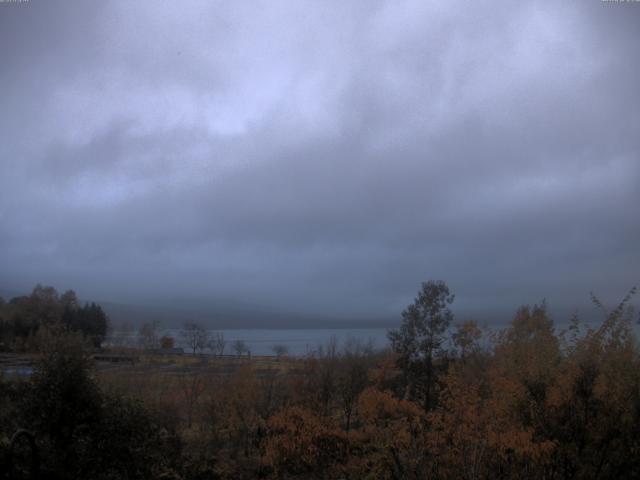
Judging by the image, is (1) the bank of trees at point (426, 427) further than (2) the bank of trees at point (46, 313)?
No

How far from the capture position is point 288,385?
23578 millimetres

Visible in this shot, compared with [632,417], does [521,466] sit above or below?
below

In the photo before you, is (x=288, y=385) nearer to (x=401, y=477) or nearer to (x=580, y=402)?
(x=401, y=477)

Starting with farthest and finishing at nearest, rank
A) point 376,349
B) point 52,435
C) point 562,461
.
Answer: point 376,349, point 562,461, point 52,435

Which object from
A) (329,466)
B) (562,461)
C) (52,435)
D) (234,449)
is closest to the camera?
(52,435)

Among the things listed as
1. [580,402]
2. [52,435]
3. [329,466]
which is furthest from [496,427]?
[52,435]

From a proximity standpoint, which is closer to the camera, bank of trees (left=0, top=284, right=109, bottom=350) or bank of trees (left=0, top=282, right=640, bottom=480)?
bank of trees (left=0, top=282, right=640, bottom=480)

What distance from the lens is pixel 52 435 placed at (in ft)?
38.7

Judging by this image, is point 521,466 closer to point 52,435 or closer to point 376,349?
point 52,435

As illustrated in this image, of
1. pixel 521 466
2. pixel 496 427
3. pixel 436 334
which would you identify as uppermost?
pixel 436 334

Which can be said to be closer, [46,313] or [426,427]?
[426,427]

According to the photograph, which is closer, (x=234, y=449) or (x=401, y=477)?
(x=401, y=477)

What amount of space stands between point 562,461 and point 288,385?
12844 millimetres

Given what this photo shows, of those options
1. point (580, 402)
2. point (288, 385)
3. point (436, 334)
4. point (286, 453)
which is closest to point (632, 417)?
point (580, 402)
